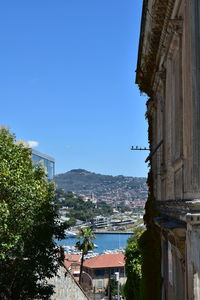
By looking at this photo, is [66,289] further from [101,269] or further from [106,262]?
[106,262]

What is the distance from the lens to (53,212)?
1755cm

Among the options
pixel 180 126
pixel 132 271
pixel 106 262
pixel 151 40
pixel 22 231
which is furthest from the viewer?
pixel 106 262

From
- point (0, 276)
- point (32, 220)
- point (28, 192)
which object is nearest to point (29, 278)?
point (0, 276)

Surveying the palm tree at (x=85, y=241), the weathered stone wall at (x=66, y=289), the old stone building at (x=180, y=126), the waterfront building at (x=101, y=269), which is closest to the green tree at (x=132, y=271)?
the weathered stone wall at (x=66, y=289)

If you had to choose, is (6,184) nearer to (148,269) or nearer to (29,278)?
(29,278)

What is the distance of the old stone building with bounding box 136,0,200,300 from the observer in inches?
275

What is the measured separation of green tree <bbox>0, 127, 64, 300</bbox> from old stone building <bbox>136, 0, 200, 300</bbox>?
4498mm

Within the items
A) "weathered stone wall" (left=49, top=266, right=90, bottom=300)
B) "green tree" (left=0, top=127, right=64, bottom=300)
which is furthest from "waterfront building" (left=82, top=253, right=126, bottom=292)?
"green tree" (left=0, top=127, right=64, bottom=300)

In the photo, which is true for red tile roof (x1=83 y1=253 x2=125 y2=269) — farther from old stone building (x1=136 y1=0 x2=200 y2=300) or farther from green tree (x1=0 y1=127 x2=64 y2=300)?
old stone building (x1=136 y1=0 x2=200 y2=300)

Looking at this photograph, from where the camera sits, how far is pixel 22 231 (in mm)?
15570

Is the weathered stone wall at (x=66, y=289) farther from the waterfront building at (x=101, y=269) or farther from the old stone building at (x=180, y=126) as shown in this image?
the waterfront building at (x=101, y=269)

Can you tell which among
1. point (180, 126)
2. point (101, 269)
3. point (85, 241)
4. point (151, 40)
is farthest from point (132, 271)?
point (101, 269)

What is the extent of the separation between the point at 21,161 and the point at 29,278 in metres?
4.27

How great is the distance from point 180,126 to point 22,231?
8247 mm
